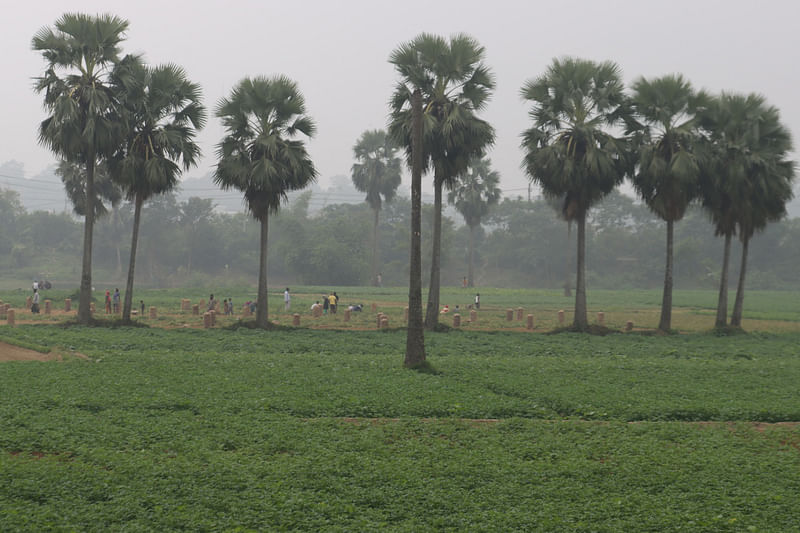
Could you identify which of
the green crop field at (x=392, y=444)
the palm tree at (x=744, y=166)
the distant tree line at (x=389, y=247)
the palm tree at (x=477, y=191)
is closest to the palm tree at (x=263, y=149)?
the green crop field at (x=392, y=444)

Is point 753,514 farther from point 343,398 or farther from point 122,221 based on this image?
point 122,221

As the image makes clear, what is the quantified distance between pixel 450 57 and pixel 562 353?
1370 centimetres

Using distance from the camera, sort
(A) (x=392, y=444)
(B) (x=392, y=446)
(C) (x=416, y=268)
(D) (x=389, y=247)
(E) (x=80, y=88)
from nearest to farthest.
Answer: (B) (x=392, y=446)
(A) (x=392, y=444)
(C) (x=416, y=268)
(E) (x=80, y=88)
(D) (x=389, y=247)

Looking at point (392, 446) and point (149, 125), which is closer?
point (392, 446)

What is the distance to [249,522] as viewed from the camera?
7.91 meters

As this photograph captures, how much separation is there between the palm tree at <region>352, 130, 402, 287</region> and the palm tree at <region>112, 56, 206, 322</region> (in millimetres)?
46681

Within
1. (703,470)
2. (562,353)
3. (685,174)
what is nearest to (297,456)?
(703,470)

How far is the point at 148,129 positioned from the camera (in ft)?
97.5

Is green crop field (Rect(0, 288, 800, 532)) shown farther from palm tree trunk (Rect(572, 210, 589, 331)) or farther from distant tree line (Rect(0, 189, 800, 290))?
distant tree line (Rect(0, 189, 800, 290))

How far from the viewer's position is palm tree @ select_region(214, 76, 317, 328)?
→ 29766 mm

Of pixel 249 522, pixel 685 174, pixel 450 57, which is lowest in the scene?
pixel 249 522

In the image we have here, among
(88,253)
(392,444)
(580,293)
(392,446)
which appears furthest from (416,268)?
(88,253)

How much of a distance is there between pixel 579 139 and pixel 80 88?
72.0 ft

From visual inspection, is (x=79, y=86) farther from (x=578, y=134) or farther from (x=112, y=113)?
(x=578, y=134)
